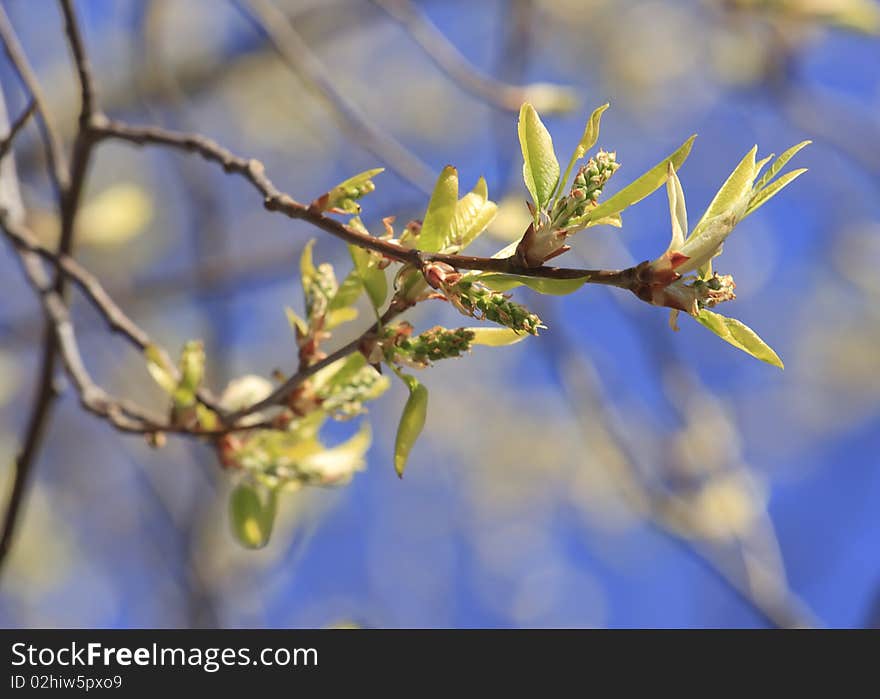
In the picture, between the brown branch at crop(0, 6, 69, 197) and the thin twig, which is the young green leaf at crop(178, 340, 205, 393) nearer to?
the thin twig

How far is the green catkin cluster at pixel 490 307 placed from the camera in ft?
3.33

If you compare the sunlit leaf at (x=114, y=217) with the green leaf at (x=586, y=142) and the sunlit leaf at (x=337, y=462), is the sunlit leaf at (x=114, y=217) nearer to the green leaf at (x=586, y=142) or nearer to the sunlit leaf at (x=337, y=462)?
the sunlit leaf at (x=337, y=462)

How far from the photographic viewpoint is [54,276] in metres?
1.97

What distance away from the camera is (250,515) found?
65.6 inches

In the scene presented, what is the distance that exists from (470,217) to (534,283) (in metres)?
0.19

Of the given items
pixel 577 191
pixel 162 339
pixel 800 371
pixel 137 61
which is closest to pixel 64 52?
pixel 162 339

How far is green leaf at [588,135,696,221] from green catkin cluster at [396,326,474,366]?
223mm

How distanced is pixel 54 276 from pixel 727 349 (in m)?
6.33

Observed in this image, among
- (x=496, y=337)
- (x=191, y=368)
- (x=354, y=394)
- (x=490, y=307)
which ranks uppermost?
(x=191, y=368)

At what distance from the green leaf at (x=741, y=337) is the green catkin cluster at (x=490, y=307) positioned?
22cm

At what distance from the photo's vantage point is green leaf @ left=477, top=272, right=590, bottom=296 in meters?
1.06

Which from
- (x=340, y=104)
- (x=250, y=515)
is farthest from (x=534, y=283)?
(x=340, y=104)

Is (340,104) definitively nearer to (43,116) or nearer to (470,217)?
(43,116)

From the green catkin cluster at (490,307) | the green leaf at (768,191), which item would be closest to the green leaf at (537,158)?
the green catkin cluster at (490,307)
